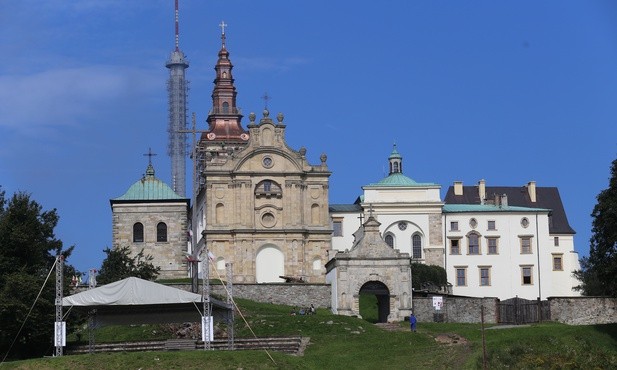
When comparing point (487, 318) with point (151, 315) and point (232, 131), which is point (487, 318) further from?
point (232, 131)

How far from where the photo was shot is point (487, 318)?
82.1 metres

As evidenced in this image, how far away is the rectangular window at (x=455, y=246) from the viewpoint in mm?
109625

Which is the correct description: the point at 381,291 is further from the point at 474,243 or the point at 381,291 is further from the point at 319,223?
the point at 474,243

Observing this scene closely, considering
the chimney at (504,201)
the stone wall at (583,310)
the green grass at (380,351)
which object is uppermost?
the chimney at (504,201)

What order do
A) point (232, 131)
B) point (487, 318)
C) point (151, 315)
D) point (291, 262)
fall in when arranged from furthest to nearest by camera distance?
point (232, 131)
point (291, 262)
point (487, 318)
point (151, 315)

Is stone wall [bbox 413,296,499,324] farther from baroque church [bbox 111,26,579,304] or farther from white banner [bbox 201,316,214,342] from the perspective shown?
white banner [bbox 201,316,214,342]

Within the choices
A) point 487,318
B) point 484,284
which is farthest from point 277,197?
point 487,318

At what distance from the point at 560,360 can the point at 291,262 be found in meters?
43.9

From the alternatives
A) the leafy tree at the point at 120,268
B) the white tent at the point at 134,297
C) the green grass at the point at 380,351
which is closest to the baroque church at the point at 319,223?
the leafy tree at the point at 120,268

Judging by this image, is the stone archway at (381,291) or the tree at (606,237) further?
the stone archway at (381,291)

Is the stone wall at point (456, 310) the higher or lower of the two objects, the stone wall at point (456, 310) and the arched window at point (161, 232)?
the lower

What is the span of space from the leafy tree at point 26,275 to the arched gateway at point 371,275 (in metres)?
17.3

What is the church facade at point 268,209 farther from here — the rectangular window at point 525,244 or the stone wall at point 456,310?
the stone wall at point 456,310

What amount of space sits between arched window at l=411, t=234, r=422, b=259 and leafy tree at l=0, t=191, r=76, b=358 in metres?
39.9
